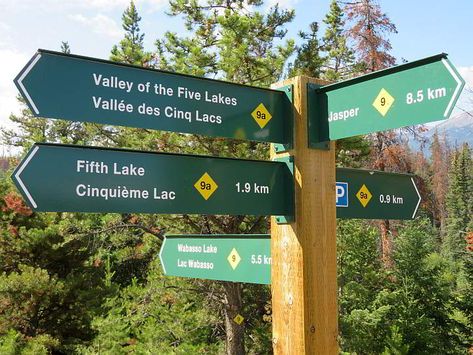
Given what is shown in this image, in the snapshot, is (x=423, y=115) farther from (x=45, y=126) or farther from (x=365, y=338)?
(x=45, y=126)

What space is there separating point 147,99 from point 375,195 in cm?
139

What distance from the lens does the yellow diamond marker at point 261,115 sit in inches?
98.1

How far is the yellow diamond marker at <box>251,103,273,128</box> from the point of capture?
98.1 inches

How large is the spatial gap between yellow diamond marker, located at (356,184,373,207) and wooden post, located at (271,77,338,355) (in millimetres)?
373

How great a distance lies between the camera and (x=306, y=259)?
233cm

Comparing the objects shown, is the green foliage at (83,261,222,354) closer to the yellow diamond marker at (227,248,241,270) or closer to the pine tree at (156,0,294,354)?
the pine tree at (156,0,294,354)

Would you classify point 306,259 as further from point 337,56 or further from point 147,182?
point 337,56

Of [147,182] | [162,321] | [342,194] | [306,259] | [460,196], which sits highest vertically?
[460,196]

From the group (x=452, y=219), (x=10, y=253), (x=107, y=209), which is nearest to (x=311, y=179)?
(x=107, y=209)

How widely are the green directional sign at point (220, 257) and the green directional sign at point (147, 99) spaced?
2.19ft

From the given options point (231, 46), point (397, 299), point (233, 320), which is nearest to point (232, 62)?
point (231, 46)

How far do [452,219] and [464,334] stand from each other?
35.3 meters

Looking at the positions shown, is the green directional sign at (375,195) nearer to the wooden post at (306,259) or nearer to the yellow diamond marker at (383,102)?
the wooden post at (306,259)

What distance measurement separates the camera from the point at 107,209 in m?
2.05
